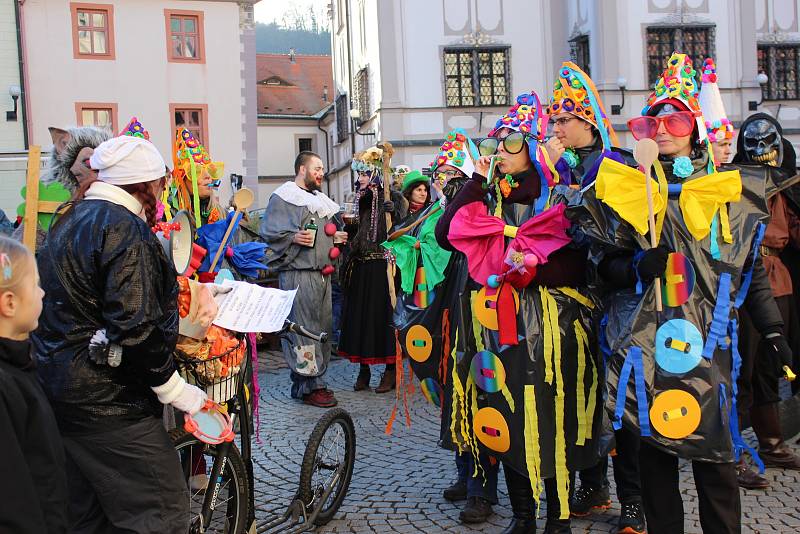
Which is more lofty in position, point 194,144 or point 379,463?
point 194,144

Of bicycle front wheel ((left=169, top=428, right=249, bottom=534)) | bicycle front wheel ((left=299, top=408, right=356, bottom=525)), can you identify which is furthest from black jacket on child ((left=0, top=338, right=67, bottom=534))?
bicycle front wheel ((left=299, top=408, right=356, bottom=525))

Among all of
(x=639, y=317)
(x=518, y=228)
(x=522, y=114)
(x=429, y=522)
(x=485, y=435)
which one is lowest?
(x=429, y=522)

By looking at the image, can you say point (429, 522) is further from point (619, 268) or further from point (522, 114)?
point (522, 114)

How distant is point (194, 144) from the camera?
225 inches

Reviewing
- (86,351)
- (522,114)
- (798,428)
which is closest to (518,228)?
(522,114)

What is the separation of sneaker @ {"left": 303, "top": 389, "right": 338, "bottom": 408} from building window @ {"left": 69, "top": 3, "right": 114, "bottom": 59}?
68.6 ft

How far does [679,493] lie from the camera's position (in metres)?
3.63

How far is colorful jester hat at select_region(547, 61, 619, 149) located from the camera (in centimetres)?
422

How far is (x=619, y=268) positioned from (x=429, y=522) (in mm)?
1832

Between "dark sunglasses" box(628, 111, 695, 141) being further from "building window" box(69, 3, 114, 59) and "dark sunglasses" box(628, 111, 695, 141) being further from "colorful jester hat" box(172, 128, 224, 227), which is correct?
"building window" box(69, 3, 114, 59)

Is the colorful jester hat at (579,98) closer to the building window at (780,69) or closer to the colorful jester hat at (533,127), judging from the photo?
the colorful jester hat at (533,127)

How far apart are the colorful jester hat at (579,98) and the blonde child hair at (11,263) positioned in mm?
2669

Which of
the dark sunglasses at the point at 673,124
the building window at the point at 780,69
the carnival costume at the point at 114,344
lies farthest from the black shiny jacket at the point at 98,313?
the building window at the point at 780,69

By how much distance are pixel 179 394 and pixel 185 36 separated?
83.6 feet
